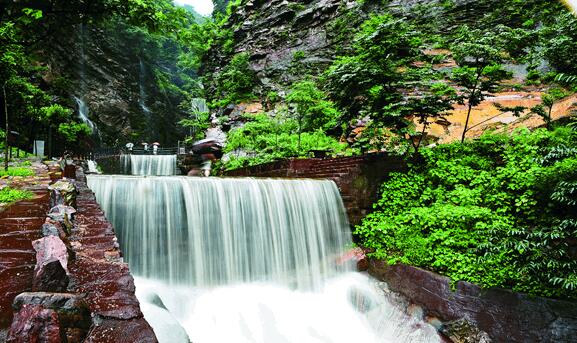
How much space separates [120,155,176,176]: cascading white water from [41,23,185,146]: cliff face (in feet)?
10.8

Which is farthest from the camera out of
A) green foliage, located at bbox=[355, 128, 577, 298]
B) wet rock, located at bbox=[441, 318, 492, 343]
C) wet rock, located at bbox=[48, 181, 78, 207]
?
wet rock, located at bbox=[441, 318, 492, 343]

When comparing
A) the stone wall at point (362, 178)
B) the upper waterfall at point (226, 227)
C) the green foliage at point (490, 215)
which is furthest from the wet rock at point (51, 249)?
the stone wall at point (362, 178)

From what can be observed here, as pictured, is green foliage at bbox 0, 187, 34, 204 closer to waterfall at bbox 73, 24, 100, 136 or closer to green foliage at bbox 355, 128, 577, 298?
green foliage at bbox 355, 128, 577, 298

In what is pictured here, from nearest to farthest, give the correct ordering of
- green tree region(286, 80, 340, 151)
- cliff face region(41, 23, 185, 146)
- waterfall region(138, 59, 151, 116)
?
green tree region(286, 80, 340, 151), cliff face region(41, 23, 185, 146), waterfall region(138, 59, 151, 116)

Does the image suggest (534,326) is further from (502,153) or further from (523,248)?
(502,153)

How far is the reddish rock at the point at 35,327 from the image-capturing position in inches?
65.1

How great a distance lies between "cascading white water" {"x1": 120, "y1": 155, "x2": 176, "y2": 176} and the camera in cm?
2259

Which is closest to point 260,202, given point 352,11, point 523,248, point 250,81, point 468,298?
point 468,298

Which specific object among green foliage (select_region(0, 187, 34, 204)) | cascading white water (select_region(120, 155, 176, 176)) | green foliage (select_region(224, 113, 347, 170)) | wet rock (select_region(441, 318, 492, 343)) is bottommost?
wet rock (select_region(441, 318, 492, 343))

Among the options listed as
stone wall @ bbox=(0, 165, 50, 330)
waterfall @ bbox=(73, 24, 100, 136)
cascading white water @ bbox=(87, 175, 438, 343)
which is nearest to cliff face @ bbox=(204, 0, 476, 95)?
waterfall @ bbox=(73, 24, 100, 136)

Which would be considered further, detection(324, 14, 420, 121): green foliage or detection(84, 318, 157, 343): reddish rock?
detection(324, 14, 420, 121): green foliage

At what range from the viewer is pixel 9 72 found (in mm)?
8078

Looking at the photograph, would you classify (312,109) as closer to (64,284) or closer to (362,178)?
(362,178)

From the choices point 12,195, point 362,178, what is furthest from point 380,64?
point 12,195
